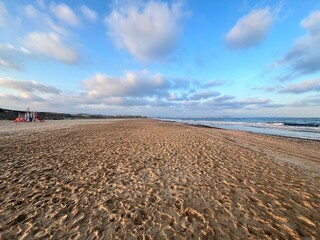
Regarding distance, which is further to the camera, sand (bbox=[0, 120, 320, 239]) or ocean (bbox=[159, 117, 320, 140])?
ocean (bbox=[159, 117, 320, 140])

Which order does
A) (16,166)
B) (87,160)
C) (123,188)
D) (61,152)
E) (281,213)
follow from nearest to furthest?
(281,213) → (123,188) → (16,166) → (87,160) → (61,152)

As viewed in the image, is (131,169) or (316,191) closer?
(316,191)


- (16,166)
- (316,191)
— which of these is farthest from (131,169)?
(316,191)

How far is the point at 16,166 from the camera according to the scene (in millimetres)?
7805

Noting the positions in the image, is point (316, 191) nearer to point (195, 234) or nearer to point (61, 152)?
point (195, 234)

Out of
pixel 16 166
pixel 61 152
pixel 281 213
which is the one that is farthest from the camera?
pixel 61 152

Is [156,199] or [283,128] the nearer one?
[156,199]

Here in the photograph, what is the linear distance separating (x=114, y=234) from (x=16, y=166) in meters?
6.98

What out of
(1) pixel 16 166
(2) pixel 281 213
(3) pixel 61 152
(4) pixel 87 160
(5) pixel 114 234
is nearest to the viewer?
(5) pixel 114 234

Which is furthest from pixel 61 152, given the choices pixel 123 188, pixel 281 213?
pixel 281 213

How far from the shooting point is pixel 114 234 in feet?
12.2

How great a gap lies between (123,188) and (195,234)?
9.77ft

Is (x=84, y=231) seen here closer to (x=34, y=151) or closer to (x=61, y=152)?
(x=61, y=152)

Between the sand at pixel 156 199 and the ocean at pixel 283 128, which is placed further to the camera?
the ocean at pixel 283 128
